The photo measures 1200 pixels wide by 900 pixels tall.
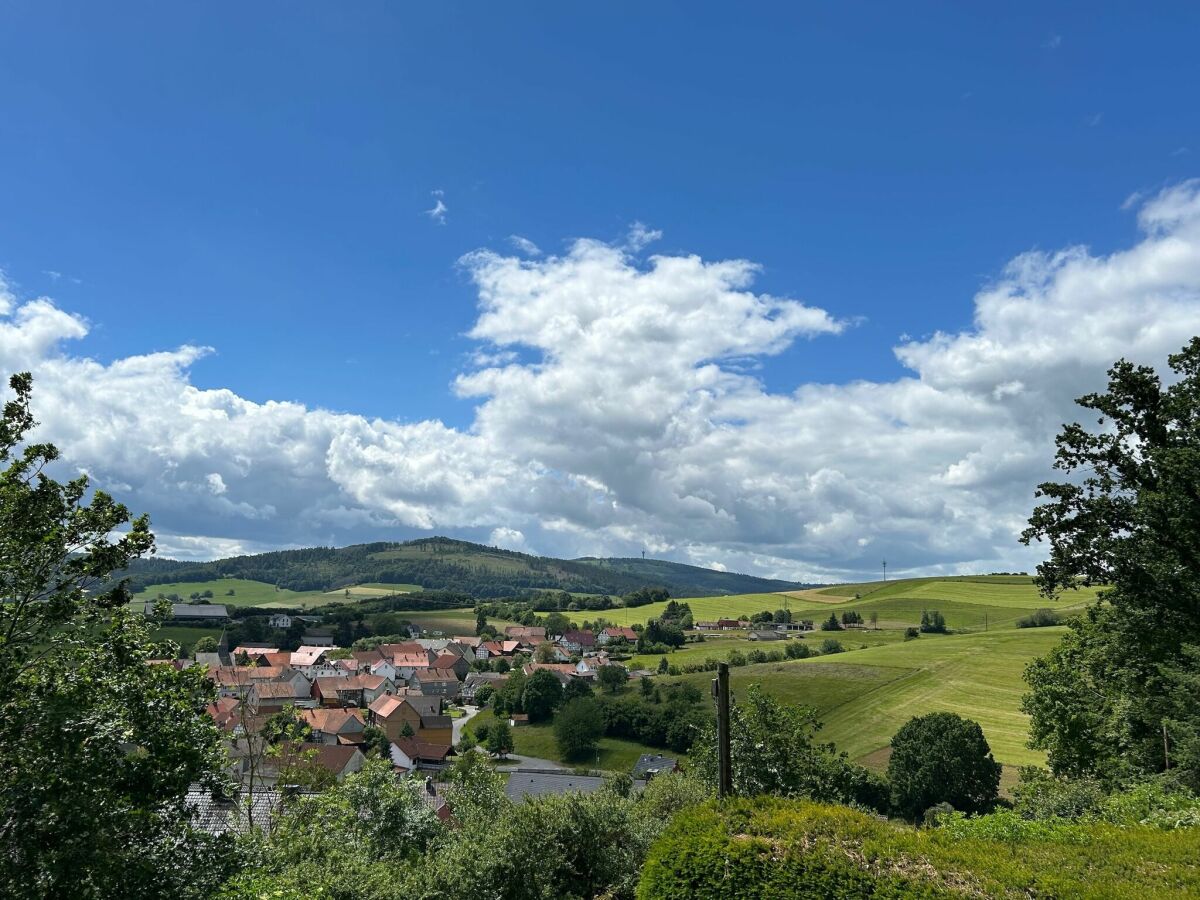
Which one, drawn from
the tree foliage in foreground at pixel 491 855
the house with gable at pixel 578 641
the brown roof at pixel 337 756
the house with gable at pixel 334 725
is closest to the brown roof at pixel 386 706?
the house with gable at pixel 334 725

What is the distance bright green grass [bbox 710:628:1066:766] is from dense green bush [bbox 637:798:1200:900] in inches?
2490

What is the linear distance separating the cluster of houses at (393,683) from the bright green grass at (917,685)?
4020 centimetres

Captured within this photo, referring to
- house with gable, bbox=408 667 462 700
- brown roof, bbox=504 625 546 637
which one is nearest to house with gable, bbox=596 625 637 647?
brown roof, bbox=504 625 546 637

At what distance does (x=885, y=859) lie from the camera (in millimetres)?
11711

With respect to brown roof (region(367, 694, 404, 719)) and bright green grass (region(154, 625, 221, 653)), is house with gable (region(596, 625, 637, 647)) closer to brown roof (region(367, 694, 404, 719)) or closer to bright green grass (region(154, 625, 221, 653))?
brown roof (region(367, 694, 404, 719))

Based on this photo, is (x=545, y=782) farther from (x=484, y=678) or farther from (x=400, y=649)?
(x=400, y=649)

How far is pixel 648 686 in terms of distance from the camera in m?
106

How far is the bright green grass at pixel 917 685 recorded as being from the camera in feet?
241

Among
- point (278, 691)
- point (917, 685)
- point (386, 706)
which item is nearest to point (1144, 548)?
point (917, 685)

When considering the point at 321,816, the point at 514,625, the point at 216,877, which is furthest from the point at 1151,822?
the point at 514,625

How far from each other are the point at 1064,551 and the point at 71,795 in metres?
25.4

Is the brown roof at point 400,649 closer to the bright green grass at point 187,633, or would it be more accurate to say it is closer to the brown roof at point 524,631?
the bright green grass at point 187,633

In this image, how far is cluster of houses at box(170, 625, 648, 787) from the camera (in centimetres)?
7575

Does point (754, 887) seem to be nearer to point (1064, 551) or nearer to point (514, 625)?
point (1064, 551)
